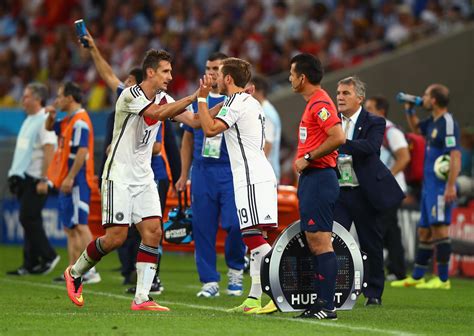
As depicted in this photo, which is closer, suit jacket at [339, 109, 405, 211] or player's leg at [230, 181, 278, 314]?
player's leg at [230, 181, 278, 314]

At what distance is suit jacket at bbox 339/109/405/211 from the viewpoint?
37.9 feet

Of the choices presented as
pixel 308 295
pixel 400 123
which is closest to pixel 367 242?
pixel 308 295

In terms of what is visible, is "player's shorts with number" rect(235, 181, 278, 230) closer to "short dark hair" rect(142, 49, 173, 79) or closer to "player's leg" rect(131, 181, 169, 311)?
"player's leg" rect(131, 181, 169, 311)

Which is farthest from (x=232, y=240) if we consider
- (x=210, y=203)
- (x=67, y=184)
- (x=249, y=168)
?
(x=249, y=168)

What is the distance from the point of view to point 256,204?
1055cm

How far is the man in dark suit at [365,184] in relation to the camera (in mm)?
11555

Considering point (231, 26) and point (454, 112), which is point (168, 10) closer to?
point (231, 26)

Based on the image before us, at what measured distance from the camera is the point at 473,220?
16.5 meters

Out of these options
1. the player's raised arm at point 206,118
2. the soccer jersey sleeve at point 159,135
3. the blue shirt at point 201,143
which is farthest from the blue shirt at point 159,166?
the player's raised arm at point 206,118

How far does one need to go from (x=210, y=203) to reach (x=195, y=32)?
12.6 m

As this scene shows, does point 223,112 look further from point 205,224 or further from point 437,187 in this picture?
point 437,187

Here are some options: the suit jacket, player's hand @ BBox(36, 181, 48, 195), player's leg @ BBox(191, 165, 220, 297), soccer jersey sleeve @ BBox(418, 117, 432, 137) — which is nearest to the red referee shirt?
the suit jacket

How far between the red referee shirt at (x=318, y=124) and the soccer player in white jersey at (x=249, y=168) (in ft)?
2.07

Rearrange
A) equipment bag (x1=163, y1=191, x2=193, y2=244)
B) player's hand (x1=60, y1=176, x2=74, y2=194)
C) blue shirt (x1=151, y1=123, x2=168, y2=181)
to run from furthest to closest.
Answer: player's hand (x1=60, y1=176, x2=74, y2=194)
blue shirt (x1=151, y1=123, x2=168, y2=181)
equipment bag (x1=163, y1=191, x2=193, y2=244)
